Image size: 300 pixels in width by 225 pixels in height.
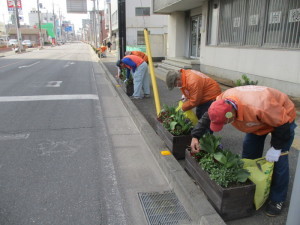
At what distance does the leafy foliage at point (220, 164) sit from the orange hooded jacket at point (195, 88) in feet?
3.32

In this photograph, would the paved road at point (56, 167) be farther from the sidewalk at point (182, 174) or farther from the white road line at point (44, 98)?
the white road line at point (44, 98)

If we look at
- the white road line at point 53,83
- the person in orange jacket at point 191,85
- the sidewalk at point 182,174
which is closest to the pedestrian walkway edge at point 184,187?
the sidewalk at point 182,174

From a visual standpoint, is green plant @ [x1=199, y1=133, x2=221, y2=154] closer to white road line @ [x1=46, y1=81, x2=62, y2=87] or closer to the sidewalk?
the sidewalk

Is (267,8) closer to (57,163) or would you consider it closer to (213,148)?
(213,148)

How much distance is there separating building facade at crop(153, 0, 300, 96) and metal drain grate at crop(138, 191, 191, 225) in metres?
5.31

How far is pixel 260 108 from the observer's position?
8.04ft

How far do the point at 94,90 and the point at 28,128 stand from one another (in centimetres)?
482

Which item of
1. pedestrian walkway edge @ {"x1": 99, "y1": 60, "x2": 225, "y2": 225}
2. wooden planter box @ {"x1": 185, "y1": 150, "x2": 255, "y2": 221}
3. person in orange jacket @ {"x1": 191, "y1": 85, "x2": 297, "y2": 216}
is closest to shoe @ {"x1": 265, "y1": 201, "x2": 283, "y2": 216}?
person in orange jacket @ {"x1": 191, "y1": 85, "x2": 297, "y2": 216}

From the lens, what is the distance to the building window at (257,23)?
7.41 meters

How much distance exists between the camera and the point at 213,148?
3021 mm

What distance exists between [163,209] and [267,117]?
155 centimetres

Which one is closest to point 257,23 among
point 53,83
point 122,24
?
point 122,24

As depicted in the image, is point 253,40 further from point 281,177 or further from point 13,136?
point 13,136

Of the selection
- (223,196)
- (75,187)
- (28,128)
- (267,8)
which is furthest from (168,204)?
(267,8)
